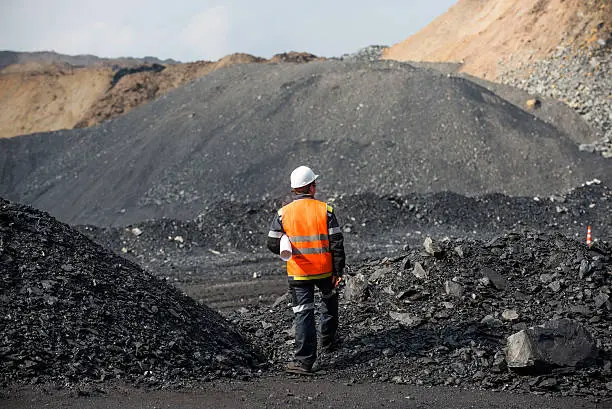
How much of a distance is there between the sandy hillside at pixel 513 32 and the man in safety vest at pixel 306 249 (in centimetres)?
2723

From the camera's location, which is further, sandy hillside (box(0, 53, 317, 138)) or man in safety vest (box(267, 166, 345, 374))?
sandy hillside (box(0, 53, 317, 138))

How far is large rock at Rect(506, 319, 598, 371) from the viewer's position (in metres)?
6.76

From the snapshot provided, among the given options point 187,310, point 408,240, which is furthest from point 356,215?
point 187,310

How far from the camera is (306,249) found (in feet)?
22.9

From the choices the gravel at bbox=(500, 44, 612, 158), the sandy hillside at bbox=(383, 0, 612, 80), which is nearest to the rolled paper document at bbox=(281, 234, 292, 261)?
the gravel at bbox=(500, 44, 612, 158)

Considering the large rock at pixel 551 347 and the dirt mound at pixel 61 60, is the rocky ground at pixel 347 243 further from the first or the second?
the dirt mound at pixel 61 60

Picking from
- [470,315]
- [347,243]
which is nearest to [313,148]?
[347,243]

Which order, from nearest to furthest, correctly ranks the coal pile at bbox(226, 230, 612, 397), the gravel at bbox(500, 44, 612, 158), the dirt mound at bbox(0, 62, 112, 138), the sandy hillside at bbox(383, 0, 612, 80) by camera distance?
1. the coal pile at bbox(226, 230, 612, 397)
2. the gravel at bbox(500, 44, 612, 158)
3. the sandy hillside at bbox(383, 0, 612, 80)
4. the dirt mound at bbox(0, 62, 112, 138)

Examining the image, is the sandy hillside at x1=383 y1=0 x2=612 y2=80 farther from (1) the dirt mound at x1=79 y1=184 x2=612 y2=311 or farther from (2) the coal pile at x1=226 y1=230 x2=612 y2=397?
(2) the coal pile at x1=226 y1=230 x2=612 y2=397

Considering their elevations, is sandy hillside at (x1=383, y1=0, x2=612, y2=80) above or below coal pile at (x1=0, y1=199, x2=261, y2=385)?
above

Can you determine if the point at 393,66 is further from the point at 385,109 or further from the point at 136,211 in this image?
the point at 136,211

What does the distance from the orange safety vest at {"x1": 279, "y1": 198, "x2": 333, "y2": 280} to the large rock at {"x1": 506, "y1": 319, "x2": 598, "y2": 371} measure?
69.3 inches

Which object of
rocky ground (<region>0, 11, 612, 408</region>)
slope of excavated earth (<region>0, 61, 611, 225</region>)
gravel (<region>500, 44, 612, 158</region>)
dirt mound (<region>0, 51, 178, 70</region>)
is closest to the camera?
rocky ground (<region>0, 11, 612, 408</region>)

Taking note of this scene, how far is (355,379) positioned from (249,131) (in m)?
18.4
